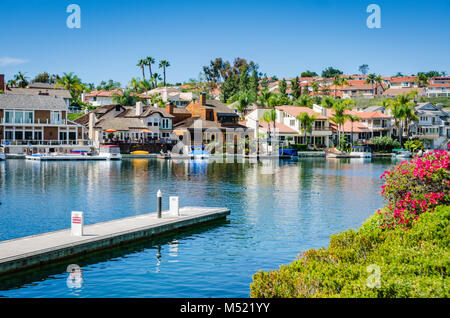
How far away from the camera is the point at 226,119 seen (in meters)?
115

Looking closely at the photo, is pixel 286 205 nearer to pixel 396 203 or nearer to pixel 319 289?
pixel 396 203

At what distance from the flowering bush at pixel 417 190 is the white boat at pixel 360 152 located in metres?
90.6

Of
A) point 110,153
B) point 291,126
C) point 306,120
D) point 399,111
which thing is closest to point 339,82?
point 399,111

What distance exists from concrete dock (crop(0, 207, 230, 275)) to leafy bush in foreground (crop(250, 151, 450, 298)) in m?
8.76

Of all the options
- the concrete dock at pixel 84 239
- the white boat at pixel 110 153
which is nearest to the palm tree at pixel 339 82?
the white boat at pixel 110 153

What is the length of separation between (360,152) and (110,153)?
180 ft

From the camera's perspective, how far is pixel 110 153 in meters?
86.5

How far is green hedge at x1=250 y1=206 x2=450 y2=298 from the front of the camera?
1030cm

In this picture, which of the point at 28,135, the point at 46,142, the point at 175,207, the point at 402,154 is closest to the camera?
the point at 175,207

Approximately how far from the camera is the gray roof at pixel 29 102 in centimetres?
9288

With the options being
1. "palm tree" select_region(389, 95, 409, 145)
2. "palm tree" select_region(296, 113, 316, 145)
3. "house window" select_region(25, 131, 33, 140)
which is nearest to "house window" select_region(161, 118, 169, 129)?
"house window" select_region(25, 131, 33, 140)

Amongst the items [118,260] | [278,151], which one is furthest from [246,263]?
[278,151]

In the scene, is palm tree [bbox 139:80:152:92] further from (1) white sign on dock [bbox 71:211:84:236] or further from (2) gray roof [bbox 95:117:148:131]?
(1) white sign on dock [bbox 71:211:84:236]

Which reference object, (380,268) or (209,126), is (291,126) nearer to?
(209,126)
